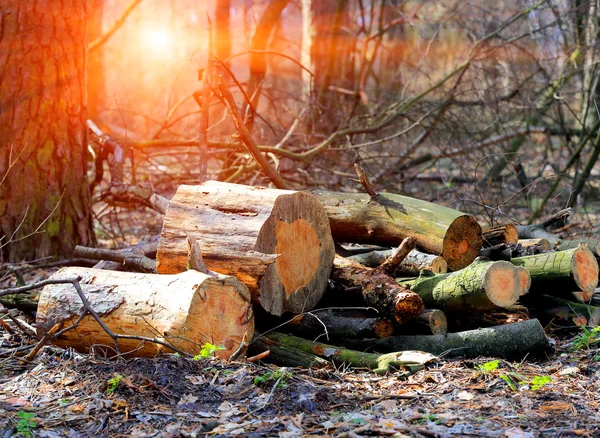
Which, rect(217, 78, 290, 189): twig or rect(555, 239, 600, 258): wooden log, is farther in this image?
rect(217, 78, 290, 189): twig

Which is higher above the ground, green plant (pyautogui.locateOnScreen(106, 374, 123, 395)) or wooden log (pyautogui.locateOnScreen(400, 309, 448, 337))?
wooden log (pyautogui.locateOnScreen(400, 309, 448, 337))

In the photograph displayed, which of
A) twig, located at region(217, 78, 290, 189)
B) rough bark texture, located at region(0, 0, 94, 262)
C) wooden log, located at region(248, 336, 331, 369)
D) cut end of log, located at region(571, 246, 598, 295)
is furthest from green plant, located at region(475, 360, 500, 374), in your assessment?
rough bark texture, located at region(0, 0, 94, 262)

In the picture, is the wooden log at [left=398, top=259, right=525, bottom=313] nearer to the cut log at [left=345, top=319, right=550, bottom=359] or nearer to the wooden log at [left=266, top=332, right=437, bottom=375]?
the cut log at [left=345, top=319, right=550, bottom=359]

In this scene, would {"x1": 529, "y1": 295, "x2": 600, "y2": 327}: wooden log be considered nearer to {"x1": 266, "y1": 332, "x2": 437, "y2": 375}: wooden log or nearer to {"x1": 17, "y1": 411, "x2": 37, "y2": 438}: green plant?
{"x1": 266, "y1": 332, "x2": 437, "y2": 375}: wooden log

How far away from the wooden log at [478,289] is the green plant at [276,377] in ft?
4.41

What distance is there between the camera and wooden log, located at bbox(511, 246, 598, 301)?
4621mm

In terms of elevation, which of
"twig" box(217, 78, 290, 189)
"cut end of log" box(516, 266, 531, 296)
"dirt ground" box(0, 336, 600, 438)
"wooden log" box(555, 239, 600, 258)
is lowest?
"dirt ground" box(0, 336, 600, 438)

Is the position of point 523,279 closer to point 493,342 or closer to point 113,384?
point 493,342

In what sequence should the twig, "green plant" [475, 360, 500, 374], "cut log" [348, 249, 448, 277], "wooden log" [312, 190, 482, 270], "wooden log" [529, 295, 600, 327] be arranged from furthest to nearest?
the twig, "wooden log" [312, 190, 482, 270], "cut log" [348, 249, 448, 277], "wooden log" [529, 295, 600, 327], "green plant" [475, 360, 500, 374]

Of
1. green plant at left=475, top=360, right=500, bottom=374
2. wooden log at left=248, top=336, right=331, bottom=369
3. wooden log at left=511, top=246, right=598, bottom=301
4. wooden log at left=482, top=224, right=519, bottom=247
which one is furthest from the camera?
wooden log at left=482, top=224, right=519, bottom=247

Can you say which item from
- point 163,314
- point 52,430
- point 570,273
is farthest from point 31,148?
point 570,273

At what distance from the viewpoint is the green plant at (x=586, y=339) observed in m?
4.42

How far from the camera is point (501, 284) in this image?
14.2ft

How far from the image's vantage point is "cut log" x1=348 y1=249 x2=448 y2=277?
509 cm
